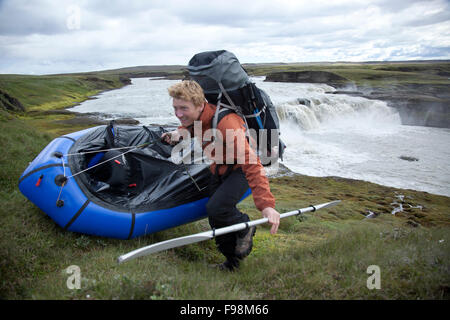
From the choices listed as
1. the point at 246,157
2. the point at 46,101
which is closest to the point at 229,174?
the point at 246,157

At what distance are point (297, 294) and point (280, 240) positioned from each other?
329cm

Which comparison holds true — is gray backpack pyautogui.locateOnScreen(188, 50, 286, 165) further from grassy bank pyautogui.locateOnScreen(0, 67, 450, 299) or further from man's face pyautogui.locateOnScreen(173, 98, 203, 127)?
grassy bank pyautogui.locateOnScreen(0, 67, 450, 299)

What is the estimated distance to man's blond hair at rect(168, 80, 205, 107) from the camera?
11.8 ft

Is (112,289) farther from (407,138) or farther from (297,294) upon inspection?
(407,138)

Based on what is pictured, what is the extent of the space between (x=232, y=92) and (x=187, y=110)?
2.19ft

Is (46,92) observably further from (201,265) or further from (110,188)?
(201,265)

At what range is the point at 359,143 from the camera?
28281 mm

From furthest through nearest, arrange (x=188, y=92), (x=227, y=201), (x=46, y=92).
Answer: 1. (x=46, y=92)
2. (x=227, y=201)
3. (x=188, y=92)

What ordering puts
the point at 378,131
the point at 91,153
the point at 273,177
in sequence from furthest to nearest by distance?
1. the point at 378,131
2. the point at 273,177
3. the point at 91,153

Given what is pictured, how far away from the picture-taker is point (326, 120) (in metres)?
36.7

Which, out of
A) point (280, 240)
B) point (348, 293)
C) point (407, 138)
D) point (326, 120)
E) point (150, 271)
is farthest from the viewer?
point (326, 120)

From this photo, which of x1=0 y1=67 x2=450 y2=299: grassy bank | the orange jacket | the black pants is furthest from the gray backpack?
x1=0 y1=67 x2=450 y2=299: grassy bank

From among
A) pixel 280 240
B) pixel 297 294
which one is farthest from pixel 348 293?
pixel 280 240

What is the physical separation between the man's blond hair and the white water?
17.2m
